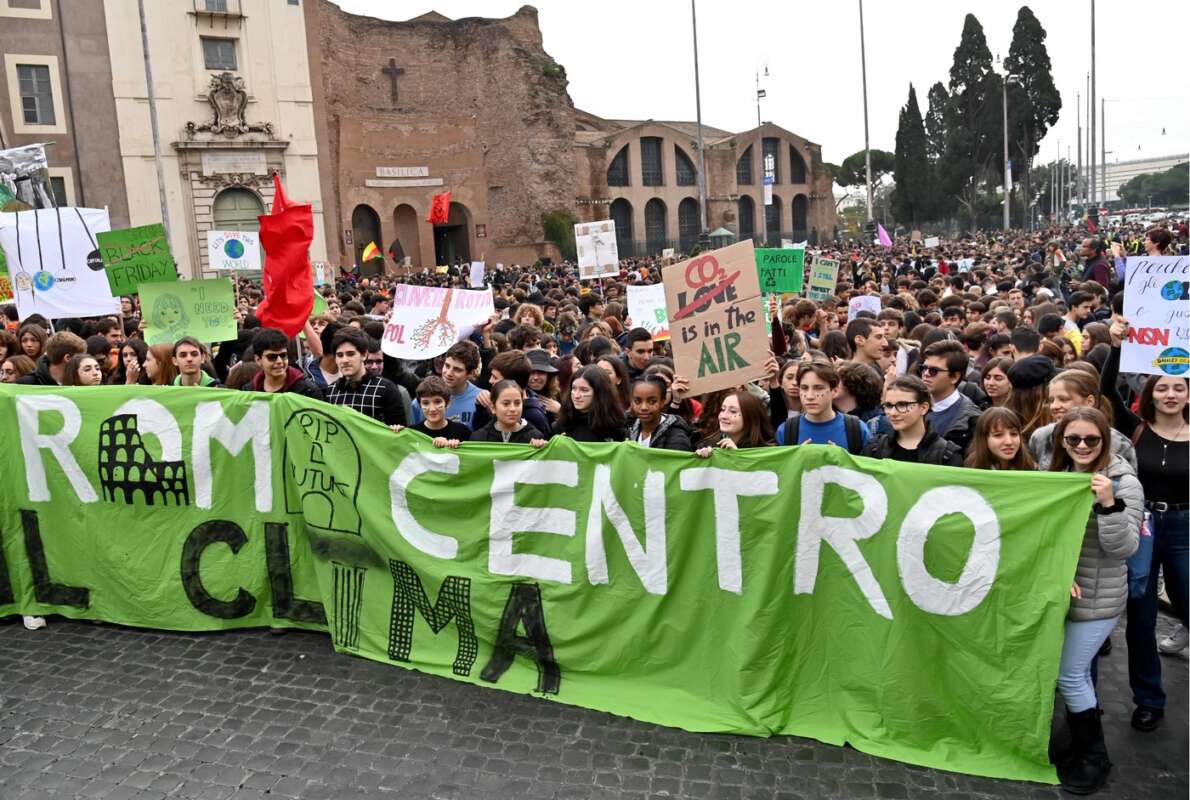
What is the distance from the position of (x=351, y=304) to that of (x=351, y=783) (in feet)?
29.8

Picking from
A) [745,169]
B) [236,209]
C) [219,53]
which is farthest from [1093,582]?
[745,169]

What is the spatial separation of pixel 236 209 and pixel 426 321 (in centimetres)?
3233

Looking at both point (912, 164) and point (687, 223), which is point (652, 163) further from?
point (912, 164)

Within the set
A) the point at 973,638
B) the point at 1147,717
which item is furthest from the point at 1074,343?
the point at 973,638

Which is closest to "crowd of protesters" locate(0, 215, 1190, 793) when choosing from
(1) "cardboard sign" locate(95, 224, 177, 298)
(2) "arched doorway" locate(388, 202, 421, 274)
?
(1) "cardboard sign" locate(95, 224, 177, 298)

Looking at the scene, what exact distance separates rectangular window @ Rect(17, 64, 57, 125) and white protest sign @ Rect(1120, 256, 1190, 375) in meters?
36.1

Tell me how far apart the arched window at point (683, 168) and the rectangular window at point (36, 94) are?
1425 inches

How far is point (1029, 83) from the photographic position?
58.6 meters

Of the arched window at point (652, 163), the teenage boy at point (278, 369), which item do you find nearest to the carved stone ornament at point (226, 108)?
the arched window at point (652, 163)

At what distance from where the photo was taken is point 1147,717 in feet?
14.0

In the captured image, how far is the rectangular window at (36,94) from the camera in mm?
31719

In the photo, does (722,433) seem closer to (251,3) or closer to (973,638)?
(973,638)

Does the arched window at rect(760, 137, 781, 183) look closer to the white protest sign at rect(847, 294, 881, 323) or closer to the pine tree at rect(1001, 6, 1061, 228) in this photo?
the pine tree at rect(1001, 6, 1061, 228)

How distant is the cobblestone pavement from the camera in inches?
157
